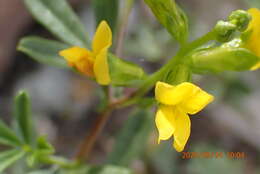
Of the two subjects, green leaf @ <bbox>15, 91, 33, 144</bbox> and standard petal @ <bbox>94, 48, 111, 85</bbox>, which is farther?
green leaf @ <bbox>15, 91, 33, 144</bbox>

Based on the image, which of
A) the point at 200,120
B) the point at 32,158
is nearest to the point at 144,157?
the point at 200,120


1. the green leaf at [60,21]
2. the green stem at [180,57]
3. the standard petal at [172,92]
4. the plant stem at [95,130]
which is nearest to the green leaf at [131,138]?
the plant stem at [95,130]

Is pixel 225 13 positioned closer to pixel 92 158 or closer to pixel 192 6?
pixel 192 6

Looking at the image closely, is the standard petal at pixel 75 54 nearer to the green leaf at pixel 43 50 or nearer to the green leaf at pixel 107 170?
the green leaf at pixel 43 50

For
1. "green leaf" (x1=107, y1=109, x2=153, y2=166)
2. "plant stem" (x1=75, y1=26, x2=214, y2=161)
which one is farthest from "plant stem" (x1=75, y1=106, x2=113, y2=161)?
"green leaf" (x1=107, y1=109, x2=153, y2=166)

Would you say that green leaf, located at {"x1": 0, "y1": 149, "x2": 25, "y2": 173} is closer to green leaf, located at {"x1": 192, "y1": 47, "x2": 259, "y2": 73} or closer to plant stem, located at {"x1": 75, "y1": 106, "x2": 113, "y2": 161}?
plant stem, located at {"x1": 75, "y1": 106, "x2": 113, "y2": 161}

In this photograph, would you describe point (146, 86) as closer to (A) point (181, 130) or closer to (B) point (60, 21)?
(A) point (181, 130)
